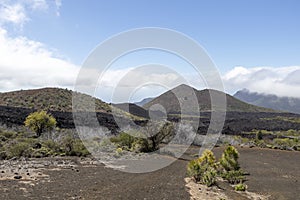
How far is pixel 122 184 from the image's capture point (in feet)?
47.9

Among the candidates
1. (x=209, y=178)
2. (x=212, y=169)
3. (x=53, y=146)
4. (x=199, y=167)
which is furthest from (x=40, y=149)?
(x=209, y=178)

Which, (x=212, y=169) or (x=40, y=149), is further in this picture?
(x=40, y=149)

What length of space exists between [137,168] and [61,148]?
905 cm

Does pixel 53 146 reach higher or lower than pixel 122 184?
higher

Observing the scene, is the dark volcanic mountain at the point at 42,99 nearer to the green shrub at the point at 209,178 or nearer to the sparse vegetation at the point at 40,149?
the sparse vegetation at the point at 40,149

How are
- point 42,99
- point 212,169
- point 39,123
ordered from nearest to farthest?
point 212,169, point 39,123, point 42,99

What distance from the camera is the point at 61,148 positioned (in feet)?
86.2

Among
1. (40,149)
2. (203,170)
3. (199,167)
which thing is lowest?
(203,170)

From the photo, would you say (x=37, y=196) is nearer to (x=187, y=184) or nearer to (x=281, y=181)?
(x=187, y=184)

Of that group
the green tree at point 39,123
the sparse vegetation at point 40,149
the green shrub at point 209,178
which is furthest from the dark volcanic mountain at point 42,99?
the green shrub at point 209,178

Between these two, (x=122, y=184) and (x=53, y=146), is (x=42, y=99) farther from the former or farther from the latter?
(x=122, y=184)

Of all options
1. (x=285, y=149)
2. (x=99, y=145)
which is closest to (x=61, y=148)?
(x=99, y=145)

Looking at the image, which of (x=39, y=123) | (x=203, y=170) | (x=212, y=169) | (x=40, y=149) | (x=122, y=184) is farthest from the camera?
(x=39, y=123)

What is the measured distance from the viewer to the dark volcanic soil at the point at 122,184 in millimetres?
12263
